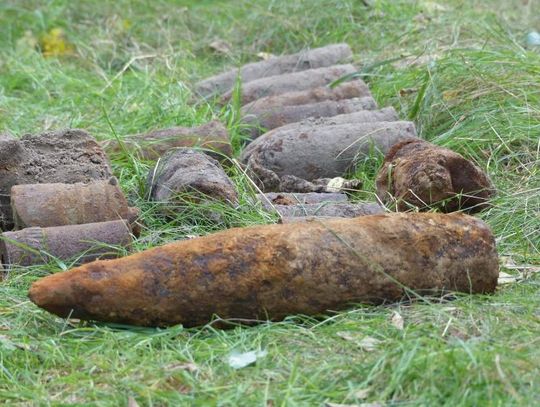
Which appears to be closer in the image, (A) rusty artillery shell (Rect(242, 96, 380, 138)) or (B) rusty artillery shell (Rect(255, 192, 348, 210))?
(B) rusty artillery shell (Rect(255, 192, 348, 210))

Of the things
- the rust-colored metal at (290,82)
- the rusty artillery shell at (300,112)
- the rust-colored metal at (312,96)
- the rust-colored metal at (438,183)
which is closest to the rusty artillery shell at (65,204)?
the rust-colored metal at (438,183)

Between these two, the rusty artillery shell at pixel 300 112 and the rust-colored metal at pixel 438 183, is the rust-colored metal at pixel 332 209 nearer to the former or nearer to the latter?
the rust-colored metal at pixel 438 183

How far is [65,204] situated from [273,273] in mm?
1246

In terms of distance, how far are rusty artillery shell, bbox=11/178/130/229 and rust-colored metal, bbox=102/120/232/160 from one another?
1008mm

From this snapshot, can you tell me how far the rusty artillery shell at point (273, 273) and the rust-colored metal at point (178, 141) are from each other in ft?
6.35

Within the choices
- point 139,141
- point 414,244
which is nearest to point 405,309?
point 414,244

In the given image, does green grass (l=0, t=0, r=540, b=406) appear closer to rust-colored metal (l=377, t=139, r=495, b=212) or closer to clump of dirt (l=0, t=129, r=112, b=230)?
rust-colored metal (l=377, t=139, r=495, b=212)

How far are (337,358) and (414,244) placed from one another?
59 cm

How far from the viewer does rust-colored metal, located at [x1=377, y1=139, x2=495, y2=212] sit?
4.76 meters

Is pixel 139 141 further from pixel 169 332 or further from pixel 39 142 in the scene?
pixel 169 332

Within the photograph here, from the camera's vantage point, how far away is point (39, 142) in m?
5.04

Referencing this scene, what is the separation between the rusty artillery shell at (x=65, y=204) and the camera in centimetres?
445

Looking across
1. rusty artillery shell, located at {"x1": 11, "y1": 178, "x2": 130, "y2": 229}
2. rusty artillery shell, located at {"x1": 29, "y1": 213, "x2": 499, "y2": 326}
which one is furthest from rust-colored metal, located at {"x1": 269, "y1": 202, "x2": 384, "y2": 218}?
rusty artillery shell, located at {"x1": 29, "y1": 213, "x2": 499, "y2": 326}

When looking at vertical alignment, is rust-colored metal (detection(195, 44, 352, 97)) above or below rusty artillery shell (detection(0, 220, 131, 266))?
below
